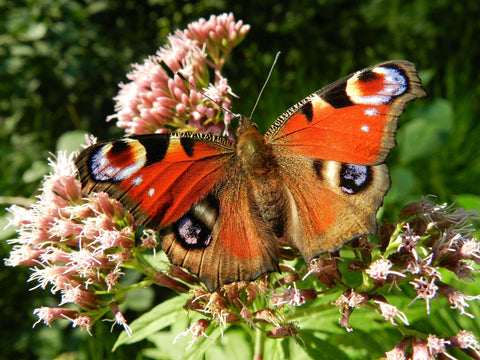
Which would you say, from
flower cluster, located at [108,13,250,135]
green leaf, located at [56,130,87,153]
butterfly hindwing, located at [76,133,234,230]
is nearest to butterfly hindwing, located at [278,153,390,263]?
butterfly hindwing, located at [76,133,234,230]

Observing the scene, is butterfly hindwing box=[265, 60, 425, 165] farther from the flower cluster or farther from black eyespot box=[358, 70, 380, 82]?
the flower cluster

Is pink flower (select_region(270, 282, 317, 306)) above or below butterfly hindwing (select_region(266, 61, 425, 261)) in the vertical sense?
below

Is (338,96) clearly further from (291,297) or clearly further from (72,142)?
(72,142)

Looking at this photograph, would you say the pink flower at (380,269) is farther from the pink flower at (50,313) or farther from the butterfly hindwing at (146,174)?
the pink flower at (50,313)

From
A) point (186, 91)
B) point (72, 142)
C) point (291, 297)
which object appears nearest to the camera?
point (291, 297)

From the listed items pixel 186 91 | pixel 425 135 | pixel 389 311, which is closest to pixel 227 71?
pixel 186 91
